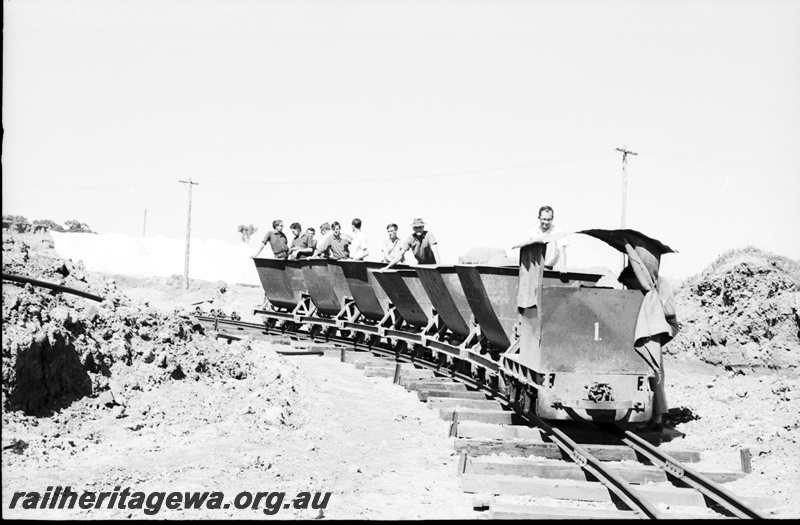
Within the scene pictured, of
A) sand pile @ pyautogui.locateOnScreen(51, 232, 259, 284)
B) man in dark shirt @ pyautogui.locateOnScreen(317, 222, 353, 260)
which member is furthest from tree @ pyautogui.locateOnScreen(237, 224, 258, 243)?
man in dark shirt @ pyautogui.locateOnScreen(317, 222, 353, 260)

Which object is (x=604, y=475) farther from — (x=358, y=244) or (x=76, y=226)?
(x=76, y=226)

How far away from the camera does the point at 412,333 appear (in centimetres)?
1316

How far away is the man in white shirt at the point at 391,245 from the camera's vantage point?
46.2ft

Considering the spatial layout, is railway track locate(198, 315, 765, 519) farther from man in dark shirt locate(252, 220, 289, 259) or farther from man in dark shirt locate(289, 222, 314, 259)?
man in dark shirt locate(252, 220, 289, 259)

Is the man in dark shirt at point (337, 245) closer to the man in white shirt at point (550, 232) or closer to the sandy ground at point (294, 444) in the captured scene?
the sandy ground at point (294, 444)

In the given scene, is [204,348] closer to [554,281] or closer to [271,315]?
[554,281]

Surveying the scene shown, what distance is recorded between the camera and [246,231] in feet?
323

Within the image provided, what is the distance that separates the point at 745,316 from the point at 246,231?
8892cm

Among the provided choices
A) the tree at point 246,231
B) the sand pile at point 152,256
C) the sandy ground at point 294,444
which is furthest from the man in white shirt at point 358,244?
the tree at point 246,231

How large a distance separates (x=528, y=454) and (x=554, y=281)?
3371mm

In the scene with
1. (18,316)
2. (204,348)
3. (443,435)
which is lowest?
(443,435)

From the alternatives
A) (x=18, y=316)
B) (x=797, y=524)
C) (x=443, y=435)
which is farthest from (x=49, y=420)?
(x=797, y=524)

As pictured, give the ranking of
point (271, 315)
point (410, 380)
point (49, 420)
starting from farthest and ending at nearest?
point (271, 315) < point (410, 380) < point (49, 420)

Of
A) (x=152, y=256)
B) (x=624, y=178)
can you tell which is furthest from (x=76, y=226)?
(x=624, y=178)
